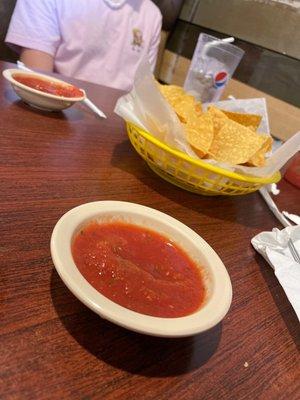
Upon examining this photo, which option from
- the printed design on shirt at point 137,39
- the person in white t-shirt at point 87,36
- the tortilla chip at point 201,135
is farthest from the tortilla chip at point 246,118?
the printed design on shirt at point 137,39

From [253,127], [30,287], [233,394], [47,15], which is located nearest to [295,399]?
[233,394]

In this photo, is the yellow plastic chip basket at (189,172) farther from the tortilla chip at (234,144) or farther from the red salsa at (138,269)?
the red salsa at (138,269)

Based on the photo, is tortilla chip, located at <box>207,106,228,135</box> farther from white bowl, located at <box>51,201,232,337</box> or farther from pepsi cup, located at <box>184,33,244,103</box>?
pepsi cup, located at <box>184,33,244,103</box>

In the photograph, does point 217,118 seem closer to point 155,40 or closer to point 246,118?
point 246,118

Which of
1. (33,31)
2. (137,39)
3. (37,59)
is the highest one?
(137,39)

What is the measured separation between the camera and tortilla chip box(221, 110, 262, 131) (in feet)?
3.55

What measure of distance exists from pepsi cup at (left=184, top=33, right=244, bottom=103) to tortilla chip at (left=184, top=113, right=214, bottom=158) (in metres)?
0.79

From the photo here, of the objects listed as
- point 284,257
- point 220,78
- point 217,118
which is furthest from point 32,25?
point 284,257

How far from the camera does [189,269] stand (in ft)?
1.75

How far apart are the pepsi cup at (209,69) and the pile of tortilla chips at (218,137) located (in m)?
0.69

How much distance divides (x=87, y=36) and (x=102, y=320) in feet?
6.30

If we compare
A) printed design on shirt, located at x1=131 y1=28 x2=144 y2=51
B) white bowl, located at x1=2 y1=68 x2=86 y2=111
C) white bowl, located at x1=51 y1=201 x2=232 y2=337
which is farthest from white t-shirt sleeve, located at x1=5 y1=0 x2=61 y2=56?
white bowl, located at x1=51 y1=201 x2=232 y2=337

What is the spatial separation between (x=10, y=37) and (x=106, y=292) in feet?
6.10

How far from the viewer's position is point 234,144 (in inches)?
37.1
